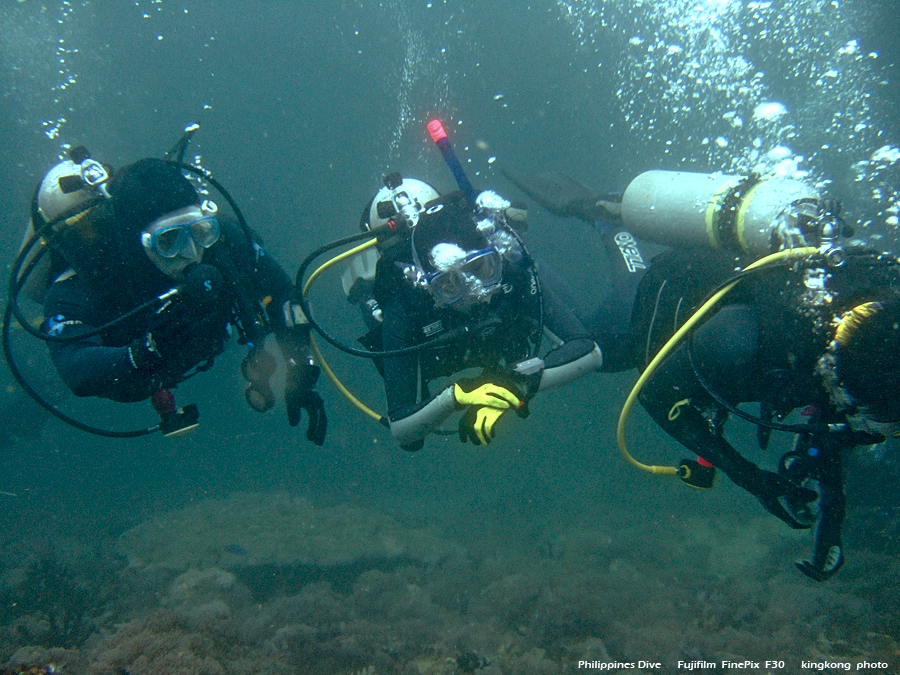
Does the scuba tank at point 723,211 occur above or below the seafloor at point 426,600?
above

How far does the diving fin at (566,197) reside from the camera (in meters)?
5.57

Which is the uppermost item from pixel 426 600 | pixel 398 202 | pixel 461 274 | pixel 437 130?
pixel 437 130

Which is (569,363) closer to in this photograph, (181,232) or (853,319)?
(853,319)

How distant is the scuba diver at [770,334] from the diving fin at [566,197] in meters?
1.05

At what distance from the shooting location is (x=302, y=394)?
398 centimetres

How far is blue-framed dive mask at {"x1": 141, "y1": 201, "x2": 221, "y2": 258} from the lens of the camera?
10.3ft

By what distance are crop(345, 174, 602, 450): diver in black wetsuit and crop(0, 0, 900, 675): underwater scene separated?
795mm

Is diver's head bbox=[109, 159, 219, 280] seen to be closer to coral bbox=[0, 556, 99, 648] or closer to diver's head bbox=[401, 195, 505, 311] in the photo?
diver's head bbox=[401, 195, 505, 311]

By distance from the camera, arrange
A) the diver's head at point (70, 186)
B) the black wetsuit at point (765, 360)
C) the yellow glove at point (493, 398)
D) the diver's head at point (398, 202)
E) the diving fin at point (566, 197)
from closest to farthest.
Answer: the black wetsuit at point (765, 360) → the yellow glove at point (493, 398) → the diver's head at point (70, 186) → the diver's head at point (398, 202) → the diving fin at point (566, 197)

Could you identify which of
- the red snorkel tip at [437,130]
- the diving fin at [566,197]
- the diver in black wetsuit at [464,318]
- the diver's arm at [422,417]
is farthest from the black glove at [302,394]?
the diving fin at [566,197]

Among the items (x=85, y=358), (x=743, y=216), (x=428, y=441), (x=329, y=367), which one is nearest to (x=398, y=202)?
(x=329, y=367)

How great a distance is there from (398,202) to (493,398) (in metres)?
2.00

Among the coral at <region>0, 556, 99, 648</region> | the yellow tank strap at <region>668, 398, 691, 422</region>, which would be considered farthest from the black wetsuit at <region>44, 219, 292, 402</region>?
the coral at <region>0, 556, 99, 648</region>

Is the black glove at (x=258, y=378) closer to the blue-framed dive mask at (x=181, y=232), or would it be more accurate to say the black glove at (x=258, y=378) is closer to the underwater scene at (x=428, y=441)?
the underwater scene at (x=428, y=441)
